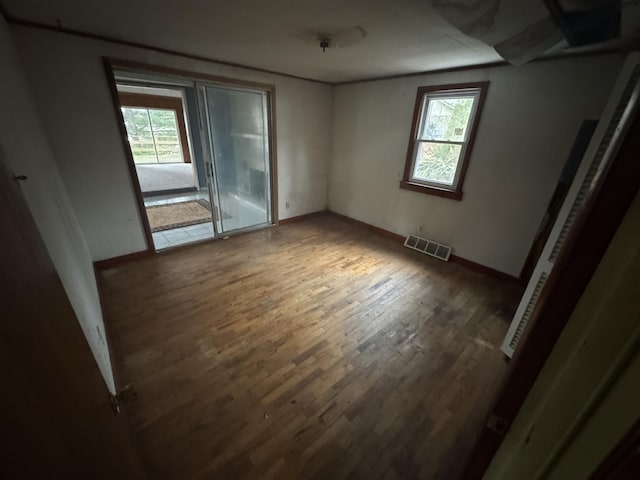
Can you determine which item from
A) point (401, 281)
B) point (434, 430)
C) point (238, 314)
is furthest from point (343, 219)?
point (434, 430)

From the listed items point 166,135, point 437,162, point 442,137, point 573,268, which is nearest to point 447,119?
point 442,137

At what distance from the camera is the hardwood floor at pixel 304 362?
1359mm

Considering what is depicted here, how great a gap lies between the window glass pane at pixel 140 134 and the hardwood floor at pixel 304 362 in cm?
583

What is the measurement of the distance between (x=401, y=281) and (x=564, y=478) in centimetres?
260

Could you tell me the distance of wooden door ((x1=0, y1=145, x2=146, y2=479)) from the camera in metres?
0.37

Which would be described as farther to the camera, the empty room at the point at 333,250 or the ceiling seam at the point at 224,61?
the ceiling seam at the point at 224,61

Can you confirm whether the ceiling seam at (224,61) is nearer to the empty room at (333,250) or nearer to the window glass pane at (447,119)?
the empty room at (333,250)

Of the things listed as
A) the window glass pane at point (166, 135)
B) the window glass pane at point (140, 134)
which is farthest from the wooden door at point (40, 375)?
the window glass pane at point (166, 135)

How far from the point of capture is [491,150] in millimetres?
2834

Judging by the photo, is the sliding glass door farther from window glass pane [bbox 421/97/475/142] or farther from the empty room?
window glass pane [bbox 421/97/475/142]

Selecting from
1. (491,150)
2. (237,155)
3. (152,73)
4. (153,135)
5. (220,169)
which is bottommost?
(220,169)

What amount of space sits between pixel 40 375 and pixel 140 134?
8.73 meters

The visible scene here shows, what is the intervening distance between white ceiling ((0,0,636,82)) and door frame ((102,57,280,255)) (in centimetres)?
24

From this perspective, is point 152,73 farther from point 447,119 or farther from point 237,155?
point 447,119
